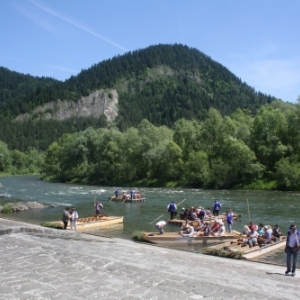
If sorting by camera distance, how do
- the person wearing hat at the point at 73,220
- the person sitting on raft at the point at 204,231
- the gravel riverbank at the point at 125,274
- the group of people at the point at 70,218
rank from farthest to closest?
the person wearing hat at the point at 73,220
the group of people at the point at 70,218
the person sitting on raft at the point at 204,231
the gravel riverbank at the point at 125,274

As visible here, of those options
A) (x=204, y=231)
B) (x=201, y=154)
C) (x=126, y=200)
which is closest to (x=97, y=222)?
(x=204, y=231)

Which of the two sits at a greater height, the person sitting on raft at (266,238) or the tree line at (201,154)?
the tree line at (201,154)

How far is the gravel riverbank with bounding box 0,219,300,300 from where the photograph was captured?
42.3 ft

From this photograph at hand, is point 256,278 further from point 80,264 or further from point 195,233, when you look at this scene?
point 195,233

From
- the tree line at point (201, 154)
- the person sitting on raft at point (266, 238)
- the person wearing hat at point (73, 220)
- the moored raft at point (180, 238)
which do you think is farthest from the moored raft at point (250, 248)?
the tree line at point (201, 154)

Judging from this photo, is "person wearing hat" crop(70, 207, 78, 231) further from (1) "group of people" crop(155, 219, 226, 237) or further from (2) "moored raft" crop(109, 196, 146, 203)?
(2) "moored raft" crop(109, 196, 146, 203)

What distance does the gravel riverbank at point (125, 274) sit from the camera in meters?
12.9

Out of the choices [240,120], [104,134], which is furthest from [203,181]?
[104,134]

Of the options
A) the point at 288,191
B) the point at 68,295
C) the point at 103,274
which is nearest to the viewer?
the point at 68,295

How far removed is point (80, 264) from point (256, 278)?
6.77 meters

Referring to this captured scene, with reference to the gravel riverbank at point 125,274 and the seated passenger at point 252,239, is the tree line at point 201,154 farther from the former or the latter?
the gravel riverbank at point 125,274

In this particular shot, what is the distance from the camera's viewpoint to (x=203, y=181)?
267 ft

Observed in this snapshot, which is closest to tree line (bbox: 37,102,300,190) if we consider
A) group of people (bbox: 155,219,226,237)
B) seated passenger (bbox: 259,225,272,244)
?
group of people (bbox: 155,219,226,237)

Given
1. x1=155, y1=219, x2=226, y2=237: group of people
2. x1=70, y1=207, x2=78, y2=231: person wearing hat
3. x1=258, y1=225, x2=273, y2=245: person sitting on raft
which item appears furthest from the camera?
x1=70, y1=207, x2=78, y2=231: person wearing hat
